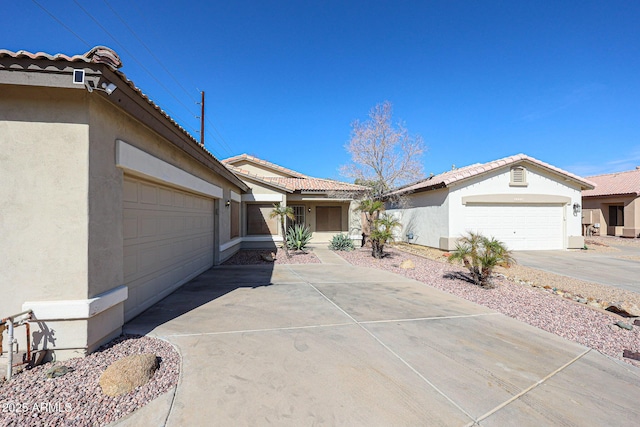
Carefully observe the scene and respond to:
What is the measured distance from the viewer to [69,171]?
11.7 ft

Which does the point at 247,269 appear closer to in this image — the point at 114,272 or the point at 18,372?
the point at 114,272

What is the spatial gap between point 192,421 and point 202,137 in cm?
2164

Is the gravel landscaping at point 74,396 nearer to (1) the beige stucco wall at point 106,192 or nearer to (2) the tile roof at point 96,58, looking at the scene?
(1) the beige stucco wall at point 106,192

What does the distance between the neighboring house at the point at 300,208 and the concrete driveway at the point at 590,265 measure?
8800 mm

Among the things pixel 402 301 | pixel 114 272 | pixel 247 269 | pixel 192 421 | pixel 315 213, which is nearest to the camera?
pixel 192 421

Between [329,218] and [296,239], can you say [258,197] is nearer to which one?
[296,239]

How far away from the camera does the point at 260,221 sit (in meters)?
16.0

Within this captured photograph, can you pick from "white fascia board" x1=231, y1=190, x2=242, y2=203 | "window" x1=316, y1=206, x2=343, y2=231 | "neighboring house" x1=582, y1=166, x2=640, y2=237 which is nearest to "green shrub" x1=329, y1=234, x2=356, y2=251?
"window" x1=316, y1=206, x2=343, y2=231

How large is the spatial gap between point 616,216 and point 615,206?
0.83 meters

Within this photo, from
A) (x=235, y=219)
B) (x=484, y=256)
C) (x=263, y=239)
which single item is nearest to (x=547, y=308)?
(x=484, y=256)

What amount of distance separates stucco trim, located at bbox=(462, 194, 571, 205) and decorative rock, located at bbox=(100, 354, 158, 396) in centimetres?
1505

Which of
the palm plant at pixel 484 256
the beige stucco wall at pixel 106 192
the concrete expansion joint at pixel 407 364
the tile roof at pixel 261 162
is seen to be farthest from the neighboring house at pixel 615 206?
the beige stucco wall at pixel 106 192

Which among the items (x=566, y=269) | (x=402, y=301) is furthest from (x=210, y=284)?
(x=566, y=269)

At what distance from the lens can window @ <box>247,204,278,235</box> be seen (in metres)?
15.9
